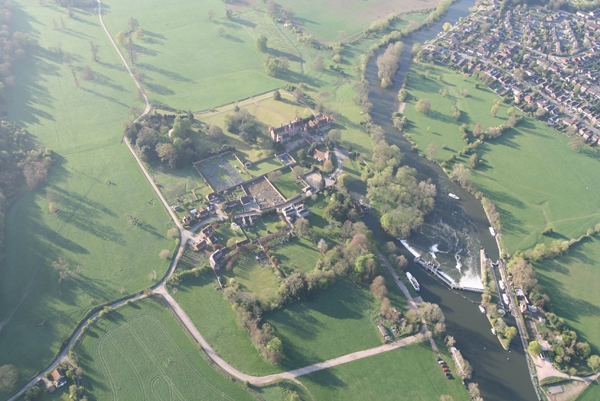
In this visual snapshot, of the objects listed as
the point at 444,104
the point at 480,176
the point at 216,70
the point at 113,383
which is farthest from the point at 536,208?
the point at 216,70

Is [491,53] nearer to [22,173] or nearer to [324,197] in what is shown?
[324,197]

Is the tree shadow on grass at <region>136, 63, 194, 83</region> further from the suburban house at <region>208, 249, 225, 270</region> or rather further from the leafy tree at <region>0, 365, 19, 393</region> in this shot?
the leafy tree at <region>0, 365, 19, 393</region>

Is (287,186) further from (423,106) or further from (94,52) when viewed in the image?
(94,52)

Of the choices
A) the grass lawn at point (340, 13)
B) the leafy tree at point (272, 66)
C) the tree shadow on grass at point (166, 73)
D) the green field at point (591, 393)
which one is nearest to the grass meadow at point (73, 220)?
the tree shadow on grass at point (166, 73)

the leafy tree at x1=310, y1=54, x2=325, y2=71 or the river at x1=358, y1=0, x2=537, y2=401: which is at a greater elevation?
the leafy tree at x1=310, y1=54, x2=325, y2=71

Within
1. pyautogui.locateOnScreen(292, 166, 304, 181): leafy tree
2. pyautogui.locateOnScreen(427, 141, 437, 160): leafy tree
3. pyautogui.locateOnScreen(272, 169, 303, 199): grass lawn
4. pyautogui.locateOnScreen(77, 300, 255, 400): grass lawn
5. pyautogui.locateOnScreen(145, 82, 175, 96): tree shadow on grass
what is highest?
pyautogui.locateOnScreen(427, 141, 437, 160): leafy tree

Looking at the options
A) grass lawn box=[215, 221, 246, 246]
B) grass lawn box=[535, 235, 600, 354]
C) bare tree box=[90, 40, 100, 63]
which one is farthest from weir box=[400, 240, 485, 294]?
bare tree box=[90, 40, 100, 63]

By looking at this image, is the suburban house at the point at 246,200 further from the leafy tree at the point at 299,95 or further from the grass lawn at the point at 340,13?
the grass lawn at the point at 340,13

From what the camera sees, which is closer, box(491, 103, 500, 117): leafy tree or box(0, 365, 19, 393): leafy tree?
box(0, 365, 19, 393): leafy tree
